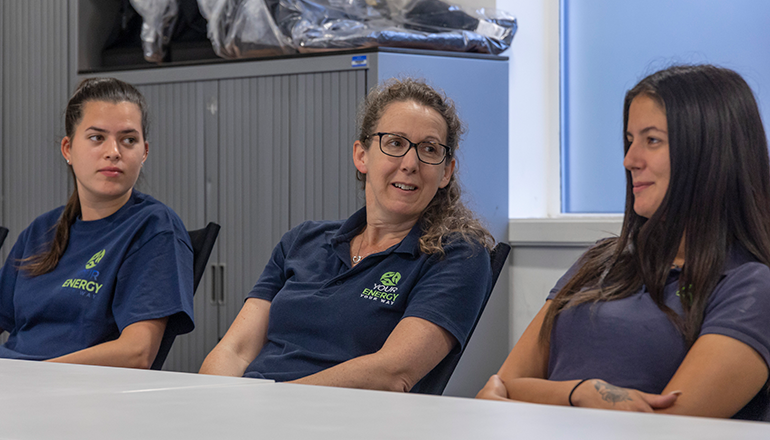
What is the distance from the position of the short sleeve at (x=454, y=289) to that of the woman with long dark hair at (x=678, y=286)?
0.56ft

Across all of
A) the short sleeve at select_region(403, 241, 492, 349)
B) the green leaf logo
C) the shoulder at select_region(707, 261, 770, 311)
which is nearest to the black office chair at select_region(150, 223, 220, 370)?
the green leaf logo

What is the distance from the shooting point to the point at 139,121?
2143 millimetres

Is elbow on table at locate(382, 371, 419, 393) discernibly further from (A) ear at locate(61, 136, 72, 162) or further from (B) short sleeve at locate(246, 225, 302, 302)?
(A) ear at locate(61, 136, 72, 162)

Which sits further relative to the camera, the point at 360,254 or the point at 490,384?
the point at 360,254

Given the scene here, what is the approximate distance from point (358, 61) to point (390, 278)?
1.29 meters

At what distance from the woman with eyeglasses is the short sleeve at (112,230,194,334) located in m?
0.18

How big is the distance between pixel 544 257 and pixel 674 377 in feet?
5.75

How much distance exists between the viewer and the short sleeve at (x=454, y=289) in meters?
1.59

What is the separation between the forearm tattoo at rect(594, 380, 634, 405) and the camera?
1.21 metres

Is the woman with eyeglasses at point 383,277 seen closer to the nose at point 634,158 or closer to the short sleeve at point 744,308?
the nose at point 634,158

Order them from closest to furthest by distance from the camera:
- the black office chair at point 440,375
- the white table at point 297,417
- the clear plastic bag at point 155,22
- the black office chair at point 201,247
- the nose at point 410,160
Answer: the white table at point 297,417
the black office chair at point 440,375
the nose at point 410,160
the black office chair at point 201,247
the clear plastic bag at point 155,22

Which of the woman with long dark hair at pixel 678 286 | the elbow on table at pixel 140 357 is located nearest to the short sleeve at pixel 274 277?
the elbow on table at pixel 140 357

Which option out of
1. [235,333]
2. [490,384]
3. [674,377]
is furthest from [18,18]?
[674,377]

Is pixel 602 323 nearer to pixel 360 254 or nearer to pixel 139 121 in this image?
A: pixel 360 254
